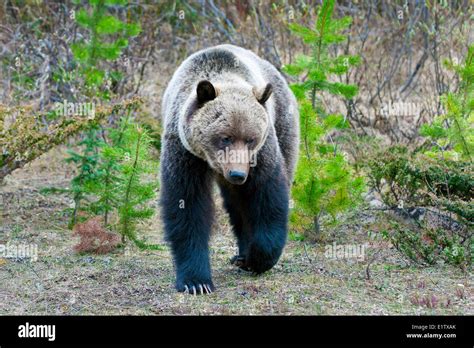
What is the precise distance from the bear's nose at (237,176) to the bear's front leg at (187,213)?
61 centimetres

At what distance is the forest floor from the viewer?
238 inches

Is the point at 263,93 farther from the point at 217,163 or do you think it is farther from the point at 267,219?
the point at 267,219

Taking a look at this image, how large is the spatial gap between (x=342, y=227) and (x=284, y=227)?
2294 millimetres

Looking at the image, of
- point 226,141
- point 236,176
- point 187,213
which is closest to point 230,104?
point 226,141

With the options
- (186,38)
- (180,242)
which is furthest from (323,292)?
(186,38)

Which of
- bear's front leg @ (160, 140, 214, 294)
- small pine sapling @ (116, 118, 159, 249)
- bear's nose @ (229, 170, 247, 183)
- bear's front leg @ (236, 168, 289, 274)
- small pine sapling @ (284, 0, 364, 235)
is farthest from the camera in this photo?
small pine sapling @ (284, 0, 364, 235)

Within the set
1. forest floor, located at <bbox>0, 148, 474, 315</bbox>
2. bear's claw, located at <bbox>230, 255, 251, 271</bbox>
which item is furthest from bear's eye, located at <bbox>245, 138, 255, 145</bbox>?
bear's claw, located at <bbox>230, 255, 251, 271</bbox>

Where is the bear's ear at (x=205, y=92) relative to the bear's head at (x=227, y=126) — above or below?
above

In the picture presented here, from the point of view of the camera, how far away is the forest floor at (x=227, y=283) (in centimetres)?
604

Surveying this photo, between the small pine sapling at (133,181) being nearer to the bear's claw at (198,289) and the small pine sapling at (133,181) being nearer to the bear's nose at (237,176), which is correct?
the bear's claw at (198,289)

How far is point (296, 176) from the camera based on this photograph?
26.2 ft

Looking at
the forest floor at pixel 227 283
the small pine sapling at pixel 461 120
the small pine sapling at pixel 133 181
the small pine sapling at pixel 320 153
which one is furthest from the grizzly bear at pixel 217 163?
the small pine sapling at pixel 461 120

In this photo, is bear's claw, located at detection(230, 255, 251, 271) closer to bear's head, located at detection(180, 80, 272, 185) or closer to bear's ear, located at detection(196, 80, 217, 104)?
bear's head, located at detection(180, 80, 272, 185)

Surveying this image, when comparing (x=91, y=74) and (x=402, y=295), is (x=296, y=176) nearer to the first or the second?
(x=402, y=295)
